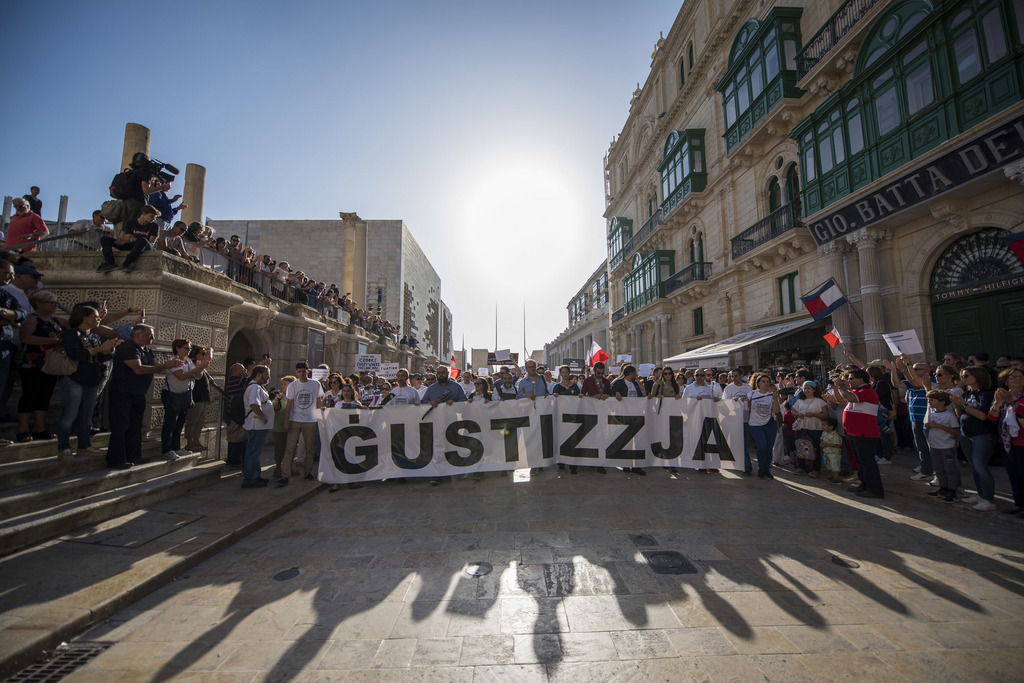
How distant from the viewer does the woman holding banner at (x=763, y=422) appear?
7078 mm

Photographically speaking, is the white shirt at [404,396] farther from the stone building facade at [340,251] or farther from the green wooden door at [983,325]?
the stone building facade at [340,251]

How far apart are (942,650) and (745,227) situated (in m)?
18.2

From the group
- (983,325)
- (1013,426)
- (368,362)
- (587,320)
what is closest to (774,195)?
(983,325)

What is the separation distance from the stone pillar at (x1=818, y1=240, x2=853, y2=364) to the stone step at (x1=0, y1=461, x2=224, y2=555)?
1495 cm

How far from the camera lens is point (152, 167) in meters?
7.53

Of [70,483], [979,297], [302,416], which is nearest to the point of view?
[70,483]

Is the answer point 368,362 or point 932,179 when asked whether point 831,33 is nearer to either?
point 932,179

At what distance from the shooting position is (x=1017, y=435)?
4668mm

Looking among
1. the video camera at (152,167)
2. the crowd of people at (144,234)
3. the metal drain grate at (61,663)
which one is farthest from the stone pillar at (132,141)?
the metal drain grate at (61,663)

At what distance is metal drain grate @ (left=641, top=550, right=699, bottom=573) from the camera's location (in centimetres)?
354

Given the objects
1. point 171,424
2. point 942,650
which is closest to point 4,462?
point 171,424

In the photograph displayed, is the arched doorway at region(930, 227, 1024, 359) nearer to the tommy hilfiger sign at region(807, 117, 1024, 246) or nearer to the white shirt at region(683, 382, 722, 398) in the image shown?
the tommy hilfiger sign at region(807, 117, 1024, 246)

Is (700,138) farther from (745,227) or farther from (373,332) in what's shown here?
(373,332)

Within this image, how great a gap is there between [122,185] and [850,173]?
1655 cm
